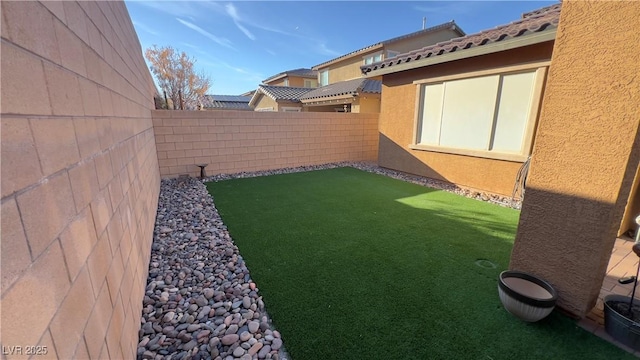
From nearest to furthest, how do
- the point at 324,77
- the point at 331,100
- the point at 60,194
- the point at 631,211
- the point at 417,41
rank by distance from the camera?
1. the point at 60,194
2. the point at 631,211
3. the point at 331,100
4. the point at 417,41
5. the point at 324,77

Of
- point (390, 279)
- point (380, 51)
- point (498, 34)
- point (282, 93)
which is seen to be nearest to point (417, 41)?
point (380, 51)

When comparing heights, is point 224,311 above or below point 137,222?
below

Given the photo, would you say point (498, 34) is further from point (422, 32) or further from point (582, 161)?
point (422, 32)

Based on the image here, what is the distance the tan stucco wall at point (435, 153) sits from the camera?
5200 mm

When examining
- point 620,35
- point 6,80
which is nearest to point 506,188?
point 620,35

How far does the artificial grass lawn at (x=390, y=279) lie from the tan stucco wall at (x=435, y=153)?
97cm

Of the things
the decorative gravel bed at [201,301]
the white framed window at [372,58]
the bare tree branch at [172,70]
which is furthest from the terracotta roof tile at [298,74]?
the decorative gravel bed at [201,301]

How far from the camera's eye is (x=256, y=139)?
25.9 feet

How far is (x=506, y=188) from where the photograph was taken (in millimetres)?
5410

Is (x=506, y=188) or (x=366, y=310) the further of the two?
(x=506, y=188)

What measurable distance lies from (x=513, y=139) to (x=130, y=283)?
6428 millimetres

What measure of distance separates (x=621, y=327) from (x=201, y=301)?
3381 millimetres

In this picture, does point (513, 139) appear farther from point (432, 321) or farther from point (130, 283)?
point (130, 283)

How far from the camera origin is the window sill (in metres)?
5.12
